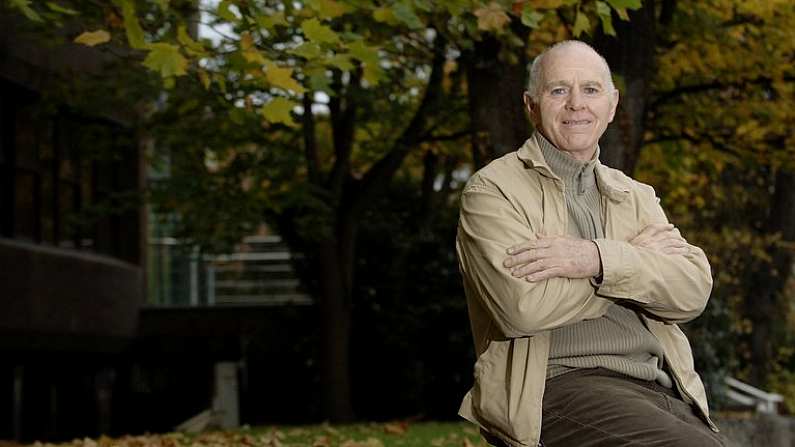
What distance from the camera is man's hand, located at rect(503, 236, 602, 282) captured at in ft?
15.0

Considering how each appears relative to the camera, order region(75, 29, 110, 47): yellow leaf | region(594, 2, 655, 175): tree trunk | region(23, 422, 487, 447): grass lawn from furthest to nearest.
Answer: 1. region(594, 2, 655, 175): tree trunk
2. region(23, 422, 487, 447): grass lawn
3. region(75, 29, 110, 47): yellow leaf

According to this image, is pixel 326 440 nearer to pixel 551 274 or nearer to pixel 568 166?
pixel 568 166

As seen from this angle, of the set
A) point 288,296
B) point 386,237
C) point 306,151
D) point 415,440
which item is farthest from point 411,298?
point 415,440

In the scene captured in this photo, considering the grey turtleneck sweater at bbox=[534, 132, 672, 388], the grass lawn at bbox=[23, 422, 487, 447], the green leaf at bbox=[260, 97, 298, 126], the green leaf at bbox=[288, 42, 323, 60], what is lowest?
the grass lawn at bbox=[23, 422, 487, 447]

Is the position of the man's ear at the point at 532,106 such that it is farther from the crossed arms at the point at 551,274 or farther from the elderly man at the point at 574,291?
the crossed arms at the point at 551,274

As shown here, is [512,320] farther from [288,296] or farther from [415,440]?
[288,296]

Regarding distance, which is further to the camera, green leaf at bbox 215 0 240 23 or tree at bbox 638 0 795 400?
tree at bbox 638 0 795 400

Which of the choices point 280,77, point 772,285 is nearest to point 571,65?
point 280,77

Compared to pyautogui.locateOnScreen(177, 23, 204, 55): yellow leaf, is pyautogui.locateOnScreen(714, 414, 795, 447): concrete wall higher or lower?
lower

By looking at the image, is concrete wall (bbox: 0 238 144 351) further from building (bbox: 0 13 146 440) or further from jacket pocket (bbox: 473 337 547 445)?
jacket pocket (bbox: 473 337 547 445)

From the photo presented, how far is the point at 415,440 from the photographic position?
11.9 m

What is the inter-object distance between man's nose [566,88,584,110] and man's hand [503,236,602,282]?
0.47 m

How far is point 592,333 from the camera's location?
15.3 ft

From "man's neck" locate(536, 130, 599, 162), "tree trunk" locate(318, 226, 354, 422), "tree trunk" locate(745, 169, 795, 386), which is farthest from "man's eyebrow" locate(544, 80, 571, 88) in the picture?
"tree trunk" locate(745, 169, 795, 386)
